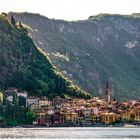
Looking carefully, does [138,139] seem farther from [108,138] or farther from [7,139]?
[7,139]

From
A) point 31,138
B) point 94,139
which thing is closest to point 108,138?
point 94,139

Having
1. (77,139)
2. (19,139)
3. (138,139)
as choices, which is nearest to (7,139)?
(19,139)

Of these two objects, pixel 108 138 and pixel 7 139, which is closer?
pixel 7 139

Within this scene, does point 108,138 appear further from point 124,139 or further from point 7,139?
point 7,139

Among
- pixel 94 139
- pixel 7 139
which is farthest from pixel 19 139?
pixel 94 139

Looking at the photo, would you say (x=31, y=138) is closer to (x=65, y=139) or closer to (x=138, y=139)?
(x=65, y=139)

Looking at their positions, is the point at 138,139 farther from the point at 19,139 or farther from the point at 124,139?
the point at 19,139
